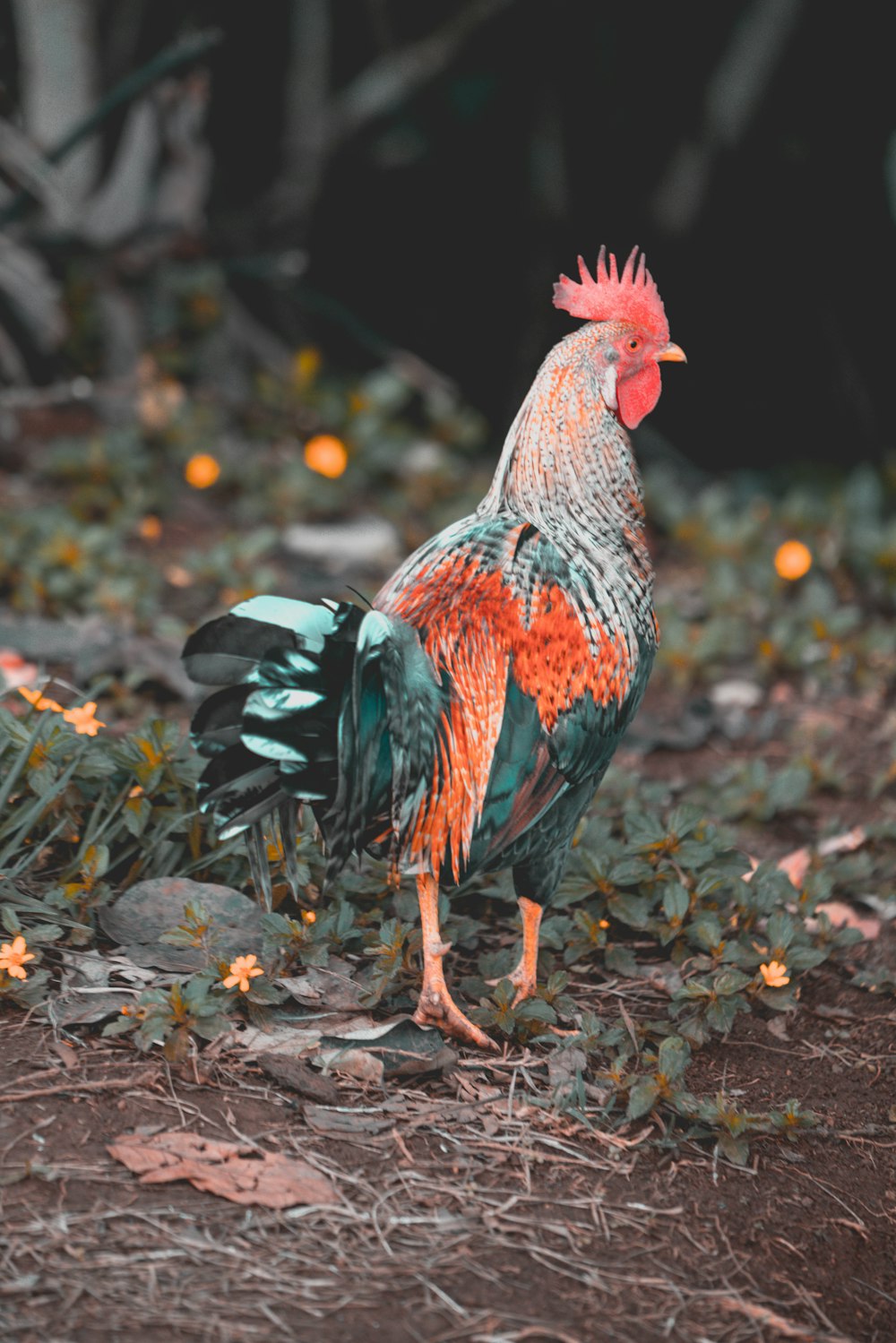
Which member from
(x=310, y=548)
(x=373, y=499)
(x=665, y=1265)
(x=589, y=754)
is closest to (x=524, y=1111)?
(x=665, y=1265)

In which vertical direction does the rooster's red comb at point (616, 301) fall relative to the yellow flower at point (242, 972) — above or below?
above

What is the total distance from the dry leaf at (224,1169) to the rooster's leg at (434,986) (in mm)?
541

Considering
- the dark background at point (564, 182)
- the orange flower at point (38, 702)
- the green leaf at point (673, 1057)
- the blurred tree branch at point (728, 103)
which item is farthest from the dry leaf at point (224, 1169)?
the blurred tree branch at point (728, 103)

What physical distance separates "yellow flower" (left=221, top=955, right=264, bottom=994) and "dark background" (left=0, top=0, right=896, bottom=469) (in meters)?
5.11

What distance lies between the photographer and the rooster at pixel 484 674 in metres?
2.86

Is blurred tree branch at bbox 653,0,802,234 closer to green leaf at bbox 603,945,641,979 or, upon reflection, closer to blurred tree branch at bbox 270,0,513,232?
blurred tree branch at bbox 270,0,513,232

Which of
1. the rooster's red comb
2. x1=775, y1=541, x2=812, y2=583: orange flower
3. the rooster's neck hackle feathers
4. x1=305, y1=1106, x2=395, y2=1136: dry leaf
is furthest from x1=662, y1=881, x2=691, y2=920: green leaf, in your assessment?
x1=775, y1=541, x2=812, y2=583: orange flower

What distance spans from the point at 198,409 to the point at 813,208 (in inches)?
145

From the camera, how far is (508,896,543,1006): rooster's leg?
342cm

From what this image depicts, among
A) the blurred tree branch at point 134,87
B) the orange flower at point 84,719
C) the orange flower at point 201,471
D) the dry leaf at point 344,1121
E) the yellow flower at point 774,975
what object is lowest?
the dry leaf at point 344,1121

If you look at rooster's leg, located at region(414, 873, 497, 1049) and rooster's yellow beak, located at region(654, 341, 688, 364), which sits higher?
rooster's yellow beak, located at region(654, 341, 688, 364)

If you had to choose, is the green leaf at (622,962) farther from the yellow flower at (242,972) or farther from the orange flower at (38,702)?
the orange flower at (38,702)

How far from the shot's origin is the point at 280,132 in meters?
8.02

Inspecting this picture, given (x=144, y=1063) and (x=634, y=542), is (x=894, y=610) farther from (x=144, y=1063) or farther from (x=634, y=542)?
(x=144, y=1063)
